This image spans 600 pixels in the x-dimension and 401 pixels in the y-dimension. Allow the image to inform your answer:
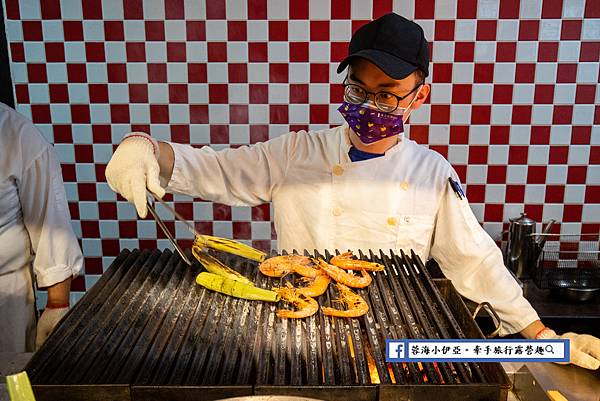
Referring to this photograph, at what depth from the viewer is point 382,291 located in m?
1.52

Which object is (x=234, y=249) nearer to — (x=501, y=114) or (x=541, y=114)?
(x=501, y=114)

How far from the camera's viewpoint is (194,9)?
3107mm

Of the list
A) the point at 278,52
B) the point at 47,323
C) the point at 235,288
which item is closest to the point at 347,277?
the point at 235,288

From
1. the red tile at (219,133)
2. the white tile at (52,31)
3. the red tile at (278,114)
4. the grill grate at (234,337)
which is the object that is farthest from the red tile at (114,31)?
the grill grate at (234,337)

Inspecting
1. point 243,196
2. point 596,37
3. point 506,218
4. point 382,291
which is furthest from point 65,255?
point 596,37

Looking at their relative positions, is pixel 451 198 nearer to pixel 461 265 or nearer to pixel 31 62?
pixel 461 265

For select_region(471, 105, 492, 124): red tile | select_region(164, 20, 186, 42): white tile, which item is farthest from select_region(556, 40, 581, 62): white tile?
select_region(164, 20, 186, 42): white tile

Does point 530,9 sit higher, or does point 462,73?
point 530,9

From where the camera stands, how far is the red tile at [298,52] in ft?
10.4

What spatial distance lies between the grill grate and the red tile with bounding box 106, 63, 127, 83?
190 centimetres

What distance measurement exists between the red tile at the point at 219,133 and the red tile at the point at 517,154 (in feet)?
5.82

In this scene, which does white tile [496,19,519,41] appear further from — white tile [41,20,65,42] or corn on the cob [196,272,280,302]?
white tile [41,20,65,42]

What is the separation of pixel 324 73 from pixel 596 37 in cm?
162

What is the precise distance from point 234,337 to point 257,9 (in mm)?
2348
